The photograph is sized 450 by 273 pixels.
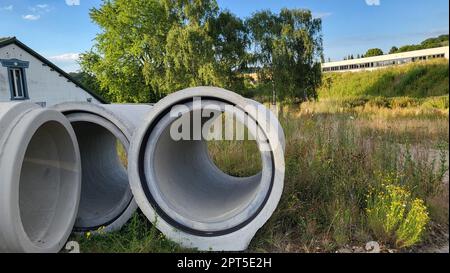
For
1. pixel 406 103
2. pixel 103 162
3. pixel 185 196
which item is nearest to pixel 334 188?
pixel 185 196

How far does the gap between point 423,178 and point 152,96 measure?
18.8 meters

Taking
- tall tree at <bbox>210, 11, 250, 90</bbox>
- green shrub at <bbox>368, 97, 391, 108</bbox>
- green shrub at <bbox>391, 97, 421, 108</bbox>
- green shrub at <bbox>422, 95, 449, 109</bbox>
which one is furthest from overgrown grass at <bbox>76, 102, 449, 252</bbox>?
tall tree at <bbox>210, 11, 250, 90</bbox>

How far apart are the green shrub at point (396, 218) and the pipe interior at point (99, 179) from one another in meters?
2.75

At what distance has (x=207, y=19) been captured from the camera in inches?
818

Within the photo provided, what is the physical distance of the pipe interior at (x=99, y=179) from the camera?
3938 mm

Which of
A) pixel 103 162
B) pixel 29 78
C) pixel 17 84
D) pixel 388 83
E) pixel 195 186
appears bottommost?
pixel 195 186

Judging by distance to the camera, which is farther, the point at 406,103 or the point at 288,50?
the point at 288,50

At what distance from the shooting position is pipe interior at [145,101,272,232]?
325cm

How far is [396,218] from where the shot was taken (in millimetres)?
3383

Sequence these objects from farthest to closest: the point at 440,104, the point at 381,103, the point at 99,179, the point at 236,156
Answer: the point at 381,103 < the point at 440,104 < the point at 236,156 < the point at 99,179

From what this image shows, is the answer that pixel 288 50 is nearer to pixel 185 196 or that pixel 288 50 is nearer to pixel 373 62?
pixel 373 62

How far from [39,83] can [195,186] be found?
480 inches

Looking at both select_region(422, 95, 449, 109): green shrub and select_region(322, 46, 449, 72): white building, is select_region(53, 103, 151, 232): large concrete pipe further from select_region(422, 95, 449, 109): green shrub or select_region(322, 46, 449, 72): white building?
select_region(322, 46, 449, 72): white building

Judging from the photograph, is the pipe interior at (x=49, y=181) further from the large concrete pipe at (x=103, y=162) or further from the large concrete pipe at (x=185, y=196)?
the large concrete pipe at (x=185, y=196)
